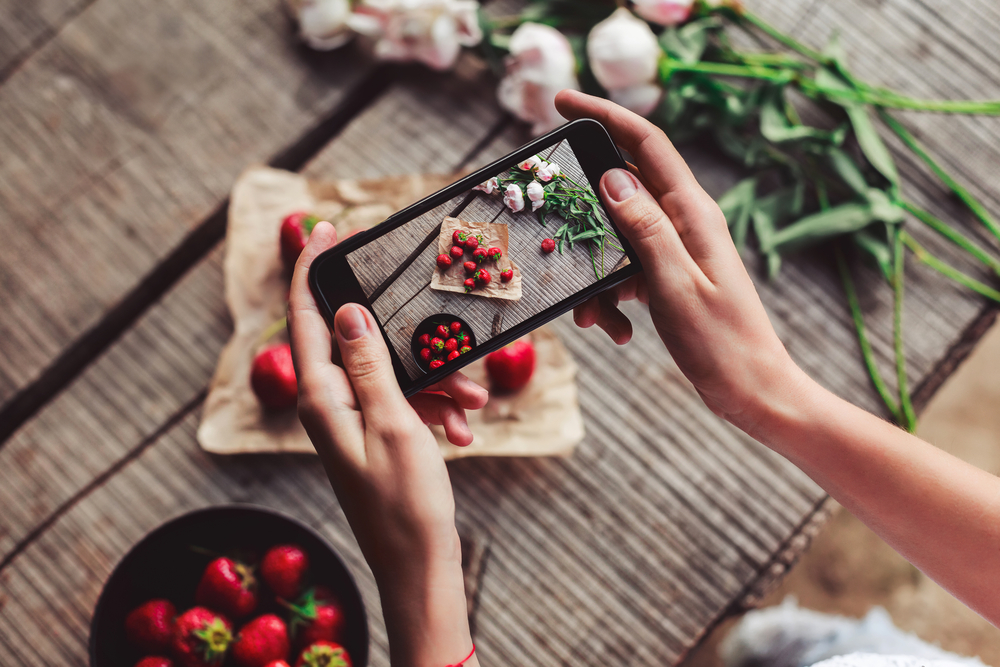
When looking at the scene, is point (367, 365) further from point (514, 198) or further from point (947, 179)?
point (947, 179)

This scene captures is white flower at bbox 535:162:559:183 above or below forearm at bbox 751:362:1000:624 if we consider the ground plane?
above

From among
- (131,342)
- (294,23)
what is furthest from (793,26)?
(131,342)

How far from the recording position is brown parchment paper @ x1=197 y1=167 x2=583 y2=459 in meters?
0.69

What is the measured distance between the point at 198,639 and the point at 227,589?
0.05 m

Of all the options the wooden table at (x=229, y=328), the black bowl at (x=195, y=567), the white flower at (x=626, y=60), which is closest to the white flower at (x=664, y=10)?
the white flower at (x=626, y=60)

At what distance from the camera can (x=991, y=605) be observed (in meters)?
0.49

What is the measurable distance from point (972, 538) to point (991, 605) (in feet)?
0.20

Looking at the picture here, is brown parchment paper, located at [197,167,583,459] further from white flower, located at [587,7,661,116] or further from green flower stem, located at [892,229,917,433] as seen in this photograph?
green flower stem, located at [892,229,917,433]

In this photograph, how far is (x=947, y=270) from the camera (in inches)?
29.0

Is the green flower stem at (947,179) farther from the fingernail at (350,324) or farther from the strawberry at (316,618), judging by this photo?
the strawberry at (316,618)

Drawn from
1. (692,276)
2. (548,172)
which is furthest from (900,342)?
(548,172)

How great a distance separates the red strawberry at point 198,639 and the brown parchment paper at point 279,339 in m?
0.18

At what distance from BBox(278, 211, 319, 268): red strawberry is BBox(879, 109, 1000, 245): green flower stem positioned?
0.73 m

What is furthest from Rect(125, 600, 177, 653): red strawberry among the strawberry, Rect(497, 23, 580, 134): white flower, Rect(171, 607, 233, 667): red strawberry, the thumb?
Rect(497, 23, 580, 134): white flower
